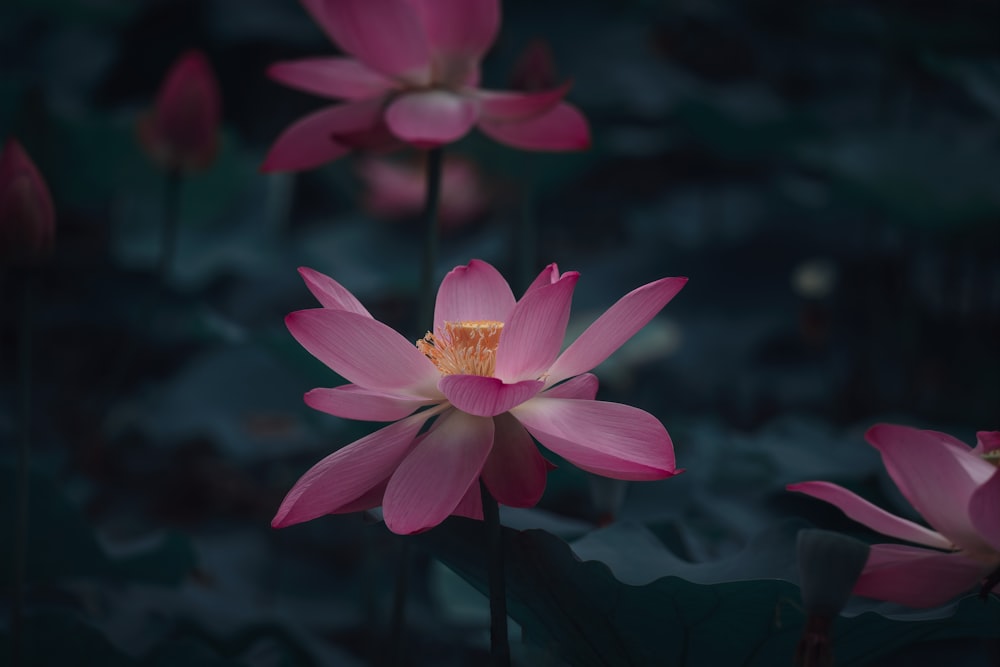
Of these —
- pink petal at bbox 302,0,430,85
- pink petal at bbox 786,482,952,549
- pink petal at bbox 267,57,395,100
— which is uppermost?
pink petal at bbox 302,0,430,85

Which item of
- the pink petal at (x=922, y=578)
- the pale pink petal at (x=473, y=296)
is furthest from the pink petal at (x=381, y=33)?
the pink petal at (x=922, y=578)

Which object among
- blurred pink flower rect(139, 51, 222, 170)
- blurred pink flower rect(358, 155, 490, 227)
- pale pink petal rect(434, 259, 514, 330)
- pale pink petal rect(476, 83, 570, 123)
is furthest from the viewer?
blurred pink flower rect(358, 155, 490, 227)

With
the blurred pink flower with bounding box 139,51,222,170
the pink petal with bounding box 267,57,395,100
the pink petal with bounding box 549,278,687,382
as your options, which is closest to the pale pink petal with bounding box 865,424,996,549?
the pink petal with bounding box 549,278,687,382

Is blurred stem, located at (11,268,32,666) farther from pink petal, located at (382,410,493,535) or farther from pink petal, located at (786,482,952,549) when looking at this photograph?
pink petal, located at (786,482,952,549)

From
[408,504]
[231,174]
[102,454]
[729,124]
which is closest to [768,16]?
[729,124]

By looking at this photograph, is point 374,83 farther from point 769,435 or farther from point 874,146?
point 874,146

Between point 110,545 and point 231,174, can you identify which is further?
point 231,174

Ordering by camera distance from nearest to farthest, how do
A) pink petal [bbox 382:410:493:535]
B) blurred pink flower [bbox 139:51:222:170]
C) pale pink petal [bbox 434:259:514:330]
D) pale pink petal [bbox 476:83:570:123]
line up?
pink petal [bbox 382:410:493:535] → pale pink petal [bbox 434:259:514:330] → pale pink petal [bbox 476:83:570:123] → blurred pink flower [bbox 139:51:222:170]

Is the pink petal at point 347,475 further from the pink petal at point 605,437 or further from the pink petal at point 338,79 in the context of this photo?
the pink petal at point 338,79
